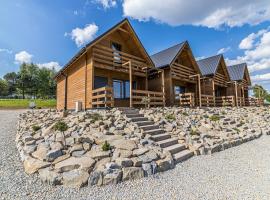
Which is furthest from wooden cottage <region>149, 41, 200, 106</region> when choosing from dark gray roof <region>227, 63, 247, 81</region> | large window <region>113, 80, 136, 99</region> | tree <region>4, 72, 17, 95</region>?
tree <region>4, 72, 17, 95</region>

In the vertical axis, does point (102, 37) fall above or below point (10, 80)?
below

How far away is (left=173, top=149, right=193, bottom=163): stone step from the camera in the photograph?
608cm

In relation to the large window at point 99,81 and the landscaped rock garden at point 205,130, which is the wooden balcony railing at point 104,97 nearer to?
the large window at point 99,81

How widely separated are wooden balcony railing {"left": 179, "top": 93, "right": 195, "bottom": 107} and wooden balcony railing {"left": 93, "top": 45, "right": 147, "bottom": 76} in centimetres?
442

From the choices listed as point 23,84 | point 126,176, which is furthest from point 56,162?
point 23,84

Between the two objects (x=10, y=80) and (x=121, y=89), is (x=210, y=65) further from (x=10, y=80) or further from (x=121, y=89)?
(x=10, y=80)

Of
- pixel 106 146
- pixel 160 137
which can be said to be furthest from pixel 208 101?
pixel 106 146

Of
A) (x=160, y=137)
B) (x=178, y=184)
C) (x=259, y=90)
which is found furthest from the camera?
(x=259, y=90)

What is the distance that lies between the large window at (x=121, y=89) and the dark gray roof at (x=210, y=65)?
11.5 m

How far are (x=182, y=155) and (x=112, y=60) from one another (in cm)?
914

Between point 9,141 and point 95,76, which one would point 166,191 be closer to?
Result: point 9,141

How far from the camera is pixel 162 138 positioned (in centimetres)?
761

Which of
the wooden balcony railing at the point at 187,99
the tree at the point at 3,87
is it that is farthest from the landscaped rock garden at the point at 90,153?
the tree at the point at 3,87

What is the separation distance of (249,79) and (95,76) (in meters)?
27.8
